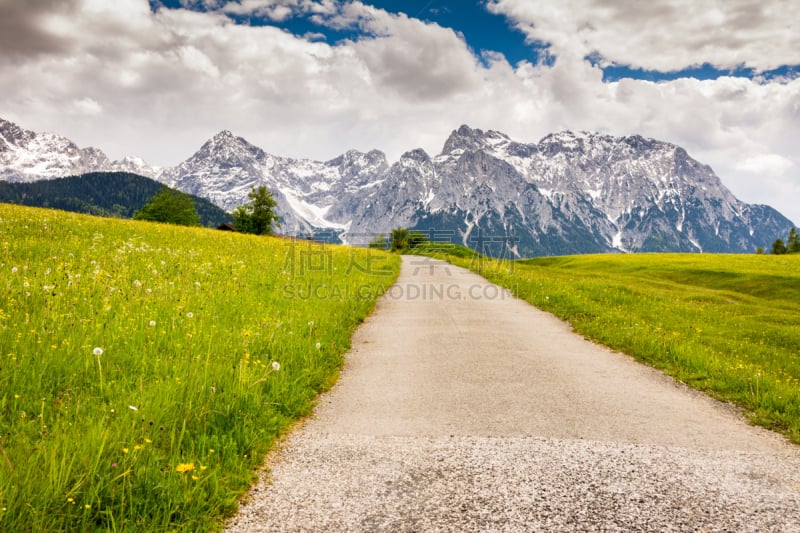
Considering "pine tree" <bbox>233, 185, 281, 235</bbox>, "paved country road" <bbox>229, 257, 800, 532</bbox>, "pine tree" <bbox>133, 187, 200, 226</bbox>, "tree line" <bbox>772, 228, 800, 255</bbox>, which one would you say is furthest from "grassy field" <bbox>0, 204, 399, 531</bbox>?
"tree line" <bbox>772, 228, 800, 255</bbox>

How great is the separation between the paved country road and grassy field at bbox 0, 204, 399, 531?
18.9 inches

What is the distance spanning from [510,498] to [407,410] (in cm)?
258

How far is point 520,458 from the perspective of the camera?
4918 mm

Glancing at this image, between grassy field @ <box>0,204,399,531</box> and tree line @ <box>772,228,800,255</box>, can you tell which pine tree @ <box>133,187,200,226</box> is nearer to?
grassy field @ <box>0,204,399,531</box>

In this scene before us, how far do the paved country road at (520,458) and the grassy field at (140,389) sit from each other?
0.48 m

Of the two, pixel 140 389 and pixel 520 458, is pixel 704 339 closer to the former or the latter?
pixel 520 458

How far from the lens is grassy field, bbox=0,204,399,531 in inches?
139

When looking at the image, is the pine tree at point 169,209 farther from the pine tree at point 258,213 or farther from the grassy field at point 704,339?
the grassy field at point 704,339

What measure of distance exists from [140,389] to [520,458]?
174 inches

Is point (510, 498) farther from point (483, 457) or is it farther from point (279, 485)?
point (279, 485)

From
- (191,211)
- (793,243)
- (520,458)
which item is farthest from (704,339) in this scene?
(793,243)

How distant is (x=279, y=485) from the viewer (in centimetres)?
436

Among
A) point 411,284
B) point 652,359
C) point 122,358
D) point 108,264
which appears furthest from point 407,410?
point 411,284

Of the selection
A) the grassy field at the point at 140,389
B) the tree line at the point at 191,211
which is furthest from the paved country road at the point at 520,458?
the tree line at the point at 191,211
